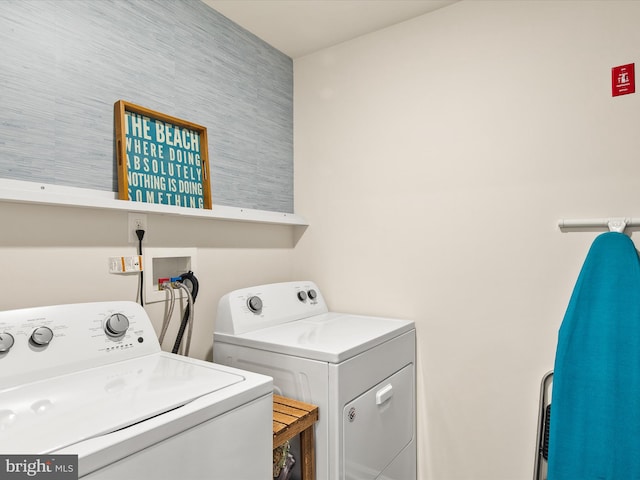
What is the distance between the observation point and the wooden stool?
3.67ft

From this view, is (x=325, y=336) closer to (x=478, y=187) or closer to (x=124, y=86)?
(x=478, y=187)

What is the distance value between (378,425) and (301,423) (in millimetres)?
400

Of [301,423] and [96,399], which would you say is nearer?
[96,399]

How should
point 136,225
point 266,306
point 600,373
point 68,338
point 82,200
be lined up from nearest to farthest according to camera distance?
1. point 68,338
2. point 82,200
3. point 600,373
4. point 136,225
5. point 266,306

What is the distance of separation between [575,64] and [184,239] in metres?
1.61

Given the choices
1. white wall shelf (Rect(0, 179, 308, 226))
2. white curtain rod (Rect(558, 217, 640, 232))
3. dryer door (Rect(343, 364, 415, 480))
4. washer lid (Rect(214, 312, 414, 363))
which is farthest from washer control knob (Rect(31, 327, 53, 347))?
white curtain rod (Rect(558, 217, 640, 232))

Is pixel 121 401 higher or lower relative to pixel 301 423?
higher

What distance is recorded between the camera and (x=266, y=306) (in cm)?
166

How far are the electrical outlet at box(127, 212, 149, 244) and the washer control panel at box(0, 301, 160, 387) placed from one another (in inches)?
10.3

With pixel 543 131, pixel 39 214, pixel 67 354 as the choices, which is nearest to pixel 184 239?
pixel 39 214

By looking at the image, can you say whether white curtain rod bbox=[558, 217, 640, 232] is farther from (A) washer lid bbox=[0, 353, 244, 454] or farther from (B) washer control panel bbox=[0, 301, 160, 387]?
(B) washer control panel bbox=[0, 301, 160, 387]

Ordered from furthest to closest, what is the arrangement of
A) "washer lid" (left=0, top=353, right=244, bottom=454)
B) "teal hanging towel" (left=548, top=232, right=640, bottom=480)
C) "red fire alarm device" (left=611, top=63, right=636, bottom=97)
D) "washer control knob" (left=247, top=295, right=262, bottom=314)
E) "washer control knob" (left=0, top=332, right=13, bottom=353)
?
"washer control knob" (left=247, top=295, right=262, bottom=314), "red fire alarm device" (left=611, top=63, right=636, bottom=97), "teal hanging towel" (left=548, top=232, right=640, bottom=480), "washer control knob" (left=0, top=332, right=13, bottom=353), "washer lid" (left=0, top=353, right=244, bottom=454)

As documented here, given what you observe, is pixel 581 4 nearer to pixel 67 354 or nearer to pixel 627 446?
pixel 627 446

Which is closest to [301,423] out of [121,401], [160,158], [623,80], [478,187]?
[121,401]
